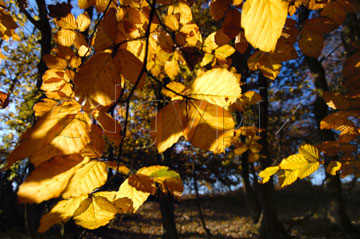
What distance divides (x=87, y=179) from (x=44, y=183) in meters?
0.16

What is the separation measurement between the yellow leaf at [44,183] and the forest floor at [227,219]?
4509mm

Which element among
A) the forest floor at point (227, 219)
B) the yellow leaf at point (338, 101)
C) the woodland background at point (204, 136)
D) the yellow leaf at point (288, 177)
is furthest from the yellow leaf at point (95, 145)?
the forest floor at point (227, 219)

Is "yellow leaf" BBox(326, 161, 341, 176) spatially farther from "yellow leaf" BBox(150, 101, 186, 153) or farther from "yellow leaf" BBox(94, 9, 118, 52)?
"yellow leaf" BBox(94, 9, 118, 52)

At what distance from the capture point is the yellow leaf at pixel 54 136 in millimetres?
342

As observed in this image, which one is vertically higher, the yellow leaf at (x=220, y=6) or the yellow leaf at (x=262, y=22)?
the yellow leaf at (x=220, y=6)

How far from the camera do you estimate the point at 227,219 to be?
865 cm

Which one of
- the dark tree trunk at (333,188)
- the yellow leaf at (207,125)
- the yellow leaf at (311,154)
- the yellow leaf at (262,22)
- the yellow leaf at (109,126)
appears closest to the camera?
the yellow leaf at (262,22)

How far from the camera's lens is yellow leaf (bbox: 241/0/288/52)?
0.34 meters

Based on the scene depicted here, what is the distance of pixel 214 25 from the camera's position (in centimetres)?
701

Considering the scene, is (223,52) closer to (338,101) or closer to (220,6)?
(220,6)

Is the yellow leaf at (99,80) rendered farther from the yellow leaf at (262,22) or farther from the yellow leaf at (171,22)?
the yellow leaf at (171,22)

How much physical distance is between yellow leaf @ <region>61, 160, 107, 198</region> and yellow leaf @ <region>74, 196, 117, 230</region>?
5cm

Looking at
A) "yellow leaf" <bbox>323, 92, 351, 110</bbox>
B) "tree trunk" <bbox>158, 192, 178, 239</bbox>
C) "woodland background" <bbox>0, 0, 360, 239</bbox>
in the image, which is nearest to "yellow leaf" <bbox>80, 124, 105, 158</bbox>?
"woodland background" <bbox>0, 0, 360, 239</bbox>

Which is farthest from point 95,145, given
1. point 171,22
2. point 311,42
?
point 311,42
